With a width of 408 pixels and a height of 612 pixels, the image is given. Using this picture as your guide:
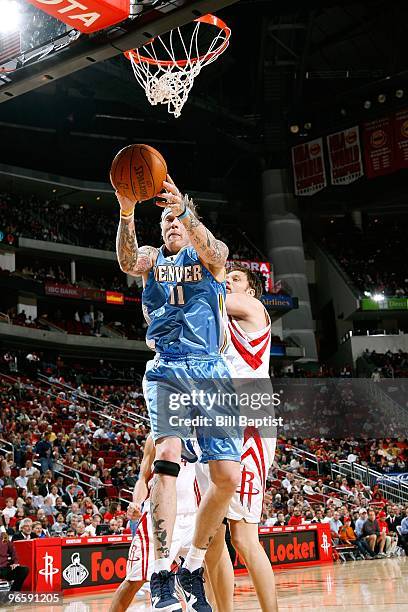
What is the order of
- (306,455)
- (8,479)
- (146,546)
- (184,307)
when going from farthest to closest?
(306,455) < (8,479) < (146,546) < (184,307)

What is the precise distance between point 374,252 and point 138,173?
126 ft

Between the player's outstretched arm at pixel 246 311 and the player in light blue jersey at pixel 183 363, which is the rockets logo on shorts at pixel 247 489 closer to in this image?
the player in light blue jersey at pixel 183 363

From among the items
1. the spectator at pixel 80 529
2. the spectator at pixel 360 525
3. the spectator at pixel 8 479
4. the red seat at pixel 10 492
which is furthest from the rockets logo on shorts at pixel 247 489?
the spectator at pixel 360 525

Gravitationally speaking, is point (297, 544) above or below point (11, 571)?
below

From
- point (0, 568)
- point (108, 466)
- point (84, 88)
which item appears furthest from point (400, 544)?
→ point (84, 88)

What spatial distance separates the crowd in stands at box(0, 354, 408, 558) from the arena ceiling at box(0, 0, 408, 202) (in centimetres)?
1377

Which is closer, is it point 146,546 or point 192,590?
point 192,590

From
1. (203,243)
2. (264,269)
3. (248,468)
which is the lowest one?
(248,468)

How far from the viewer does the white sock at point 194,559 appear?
14.0 ft

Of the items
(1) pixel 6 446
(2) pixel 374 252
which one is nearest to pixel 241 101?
(2) pixel 374 252

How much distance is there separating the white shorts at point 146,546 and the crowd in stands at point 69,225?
2805 centimetres

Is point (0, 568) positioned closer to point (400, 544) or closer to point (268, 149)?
point (400, 544)

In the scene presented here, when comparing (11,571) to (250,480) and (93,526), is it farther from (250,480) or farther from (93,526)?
(250,480)

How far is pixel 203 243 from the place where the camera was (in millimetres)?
4512
